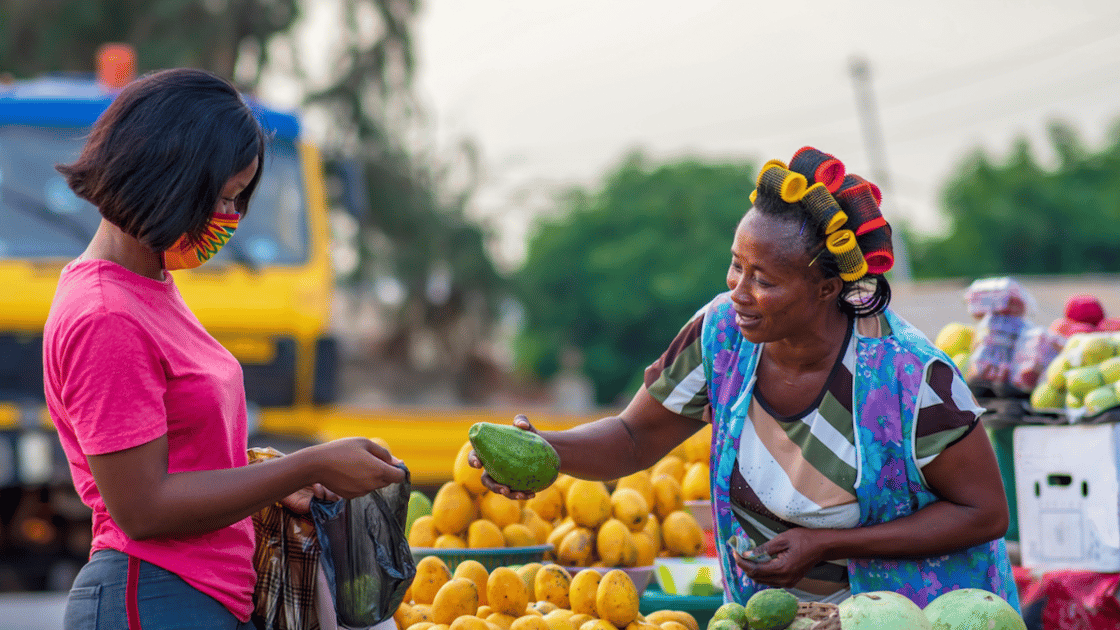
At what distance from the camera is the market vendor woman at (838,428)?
2.36 metres

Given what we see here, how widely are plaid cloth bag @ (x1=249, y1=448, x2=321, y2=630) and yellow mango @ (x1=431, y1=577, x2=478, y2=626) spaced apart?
0.51m

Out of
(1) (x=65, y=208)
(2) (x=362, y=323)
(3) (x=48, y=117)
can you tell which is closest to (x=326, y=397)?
(1) (x=65, y=208)

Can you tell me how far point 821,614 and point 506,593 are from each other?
3.01ft

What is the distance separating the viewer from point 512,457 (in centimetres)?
251

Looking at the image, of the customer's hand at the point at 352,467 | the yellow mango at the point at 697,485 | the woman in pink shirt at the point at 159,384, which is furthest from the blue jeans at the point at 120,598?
the yellow mango at the point at 697,485

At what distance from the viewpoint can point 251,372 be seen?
6.94 meters

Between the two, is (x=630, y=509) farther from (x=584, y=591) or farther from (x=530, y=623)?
(x=530, y=623)

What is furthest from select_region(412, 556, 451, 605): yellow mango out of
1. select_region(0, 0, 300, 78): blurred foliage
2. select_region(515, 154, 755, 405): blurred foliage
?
select_region(515, 154, 755, 405): blurred foliage

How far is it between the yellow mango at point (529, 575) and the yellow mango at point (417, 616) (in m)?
0.26

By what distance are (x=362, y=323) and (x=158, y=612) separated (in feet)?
56.8

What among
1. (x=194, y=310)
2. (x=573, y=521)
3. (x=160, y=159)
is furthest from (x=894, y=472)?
(x=194, y=310)

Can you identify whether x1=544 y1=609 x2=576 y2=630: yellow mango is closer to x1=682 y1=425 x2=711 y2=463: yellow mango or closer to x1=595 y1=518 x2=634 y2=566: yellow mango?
x1=595 y1=518 x2=634 y2=566: yellow mango

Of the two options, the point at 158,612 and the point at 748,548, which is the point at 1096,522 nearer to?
the point at 748,548

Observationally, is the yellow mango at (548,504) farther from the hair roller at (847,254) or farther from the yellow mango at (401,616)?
the hair roller at (847,254)
